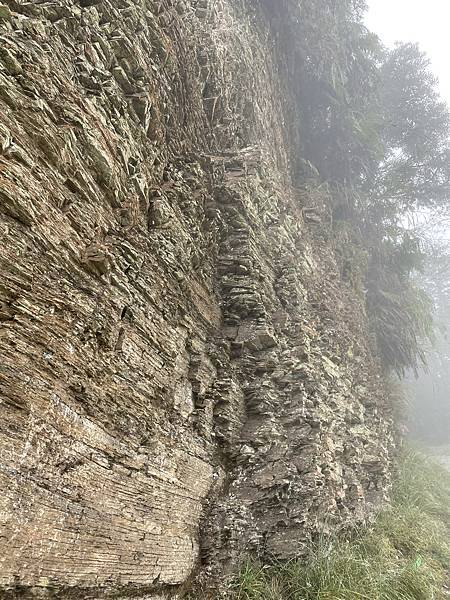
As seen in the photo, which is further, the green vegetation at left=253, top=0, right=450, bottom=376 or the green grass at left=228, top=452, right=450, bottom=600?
the green vegetation at left=253, top=0, right=450, bottom=376

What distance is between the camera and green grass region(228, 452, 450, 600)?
Answer: 4148mm

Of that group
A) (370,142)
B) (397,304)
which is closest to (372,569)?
(397,304)

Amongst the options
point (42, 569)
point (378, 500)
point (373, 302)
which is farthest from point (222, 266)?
point (373, 302)

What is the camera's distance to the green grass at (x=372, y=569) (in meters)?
4.15

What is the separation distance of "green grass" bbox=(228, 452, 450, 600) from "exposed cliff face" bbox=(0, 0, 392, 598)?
24 cm

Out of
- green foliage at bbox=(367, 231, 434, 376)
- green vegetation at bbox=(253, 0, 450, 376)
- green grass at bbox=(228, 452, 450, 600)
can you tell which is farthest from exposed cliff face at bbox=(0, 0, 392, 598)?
green foliage at bbox=(367, 231, 434, 376)

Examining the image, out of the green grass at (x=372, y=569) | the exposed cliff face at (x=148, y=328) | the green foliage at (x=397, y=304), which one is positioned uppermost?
the green foliage at (x=397, y=304)

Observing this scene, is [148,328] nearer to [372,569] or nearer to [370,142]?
[372,569]

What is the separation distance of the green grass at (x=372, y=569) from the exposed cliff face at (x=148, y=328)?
24 cm

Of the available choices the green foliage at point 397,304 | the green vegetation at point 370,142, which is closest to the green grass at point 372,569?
the green foliage at point 397,304

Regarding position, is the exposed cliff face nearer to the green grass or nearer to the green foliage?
the green grass

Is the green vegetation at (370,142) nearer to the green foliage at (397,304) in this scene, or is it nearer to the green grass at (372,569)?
the green foliage at (397,304)

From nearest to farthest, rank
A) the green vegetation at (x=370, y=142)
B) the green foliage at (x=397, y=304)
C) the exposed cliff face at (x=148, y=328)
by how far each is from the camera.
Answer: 1. the exposed cliff face at (x=148, y=328)
2. the green vegetation at (x=370, y=142)
3. the green foliage at (x=397, y=304)

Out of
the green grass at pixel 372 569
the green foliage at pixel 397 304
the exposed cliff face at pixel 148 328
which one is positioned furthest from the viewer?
the green foliage at pixel 397 304
